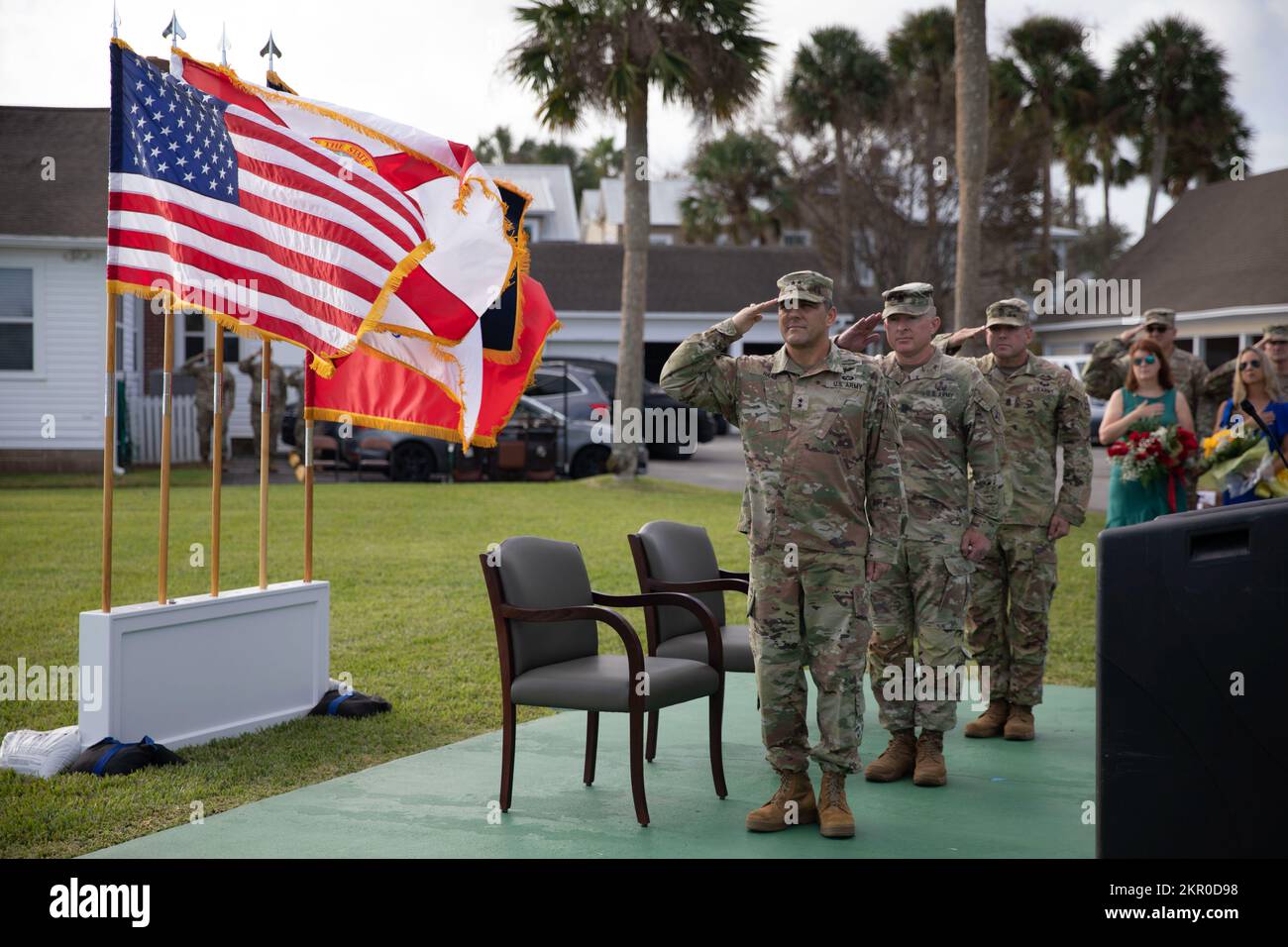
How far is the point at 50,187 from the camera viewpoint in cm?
2148

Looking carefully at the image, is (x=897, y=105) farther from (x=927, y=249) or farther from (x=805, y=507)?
(x=805, y=507)

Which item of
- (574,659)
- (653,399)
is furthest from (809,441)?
(653,399)

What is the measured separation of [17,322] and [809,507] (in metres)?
19.2

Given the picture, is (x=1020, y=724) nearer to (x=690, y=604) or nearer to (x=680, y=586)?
(x=680, y=586)

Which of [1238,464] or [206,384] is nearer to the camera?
[1238,464]

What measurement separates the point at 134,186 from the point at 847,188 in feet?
114

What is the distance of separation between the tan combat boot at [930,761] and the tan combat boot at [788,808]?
79 cm

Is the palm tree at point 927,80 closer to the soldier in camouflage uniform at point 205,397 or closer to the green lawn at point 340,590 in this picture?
the green lawn at point 340,590

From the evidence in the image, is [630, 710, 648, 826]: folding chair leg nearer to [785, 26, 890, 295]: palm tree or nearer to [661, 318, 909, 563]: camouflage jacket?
[661, 318, 909, 563]: camouflage jacket

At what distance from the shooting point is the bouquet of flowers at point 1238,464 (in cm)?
732

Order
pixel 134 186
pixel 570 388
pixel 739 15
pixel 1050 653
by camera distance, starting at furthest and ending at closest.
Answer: pixel 570 388 < pixel 739 15 < pixel 1050 653 < pixel 134 186

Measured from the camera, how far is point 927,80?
37.8m

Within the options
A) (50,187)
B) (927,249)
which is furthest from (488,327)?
(927,249)

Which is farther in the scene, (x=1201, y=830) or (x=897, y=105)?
(x=897, y=105)
